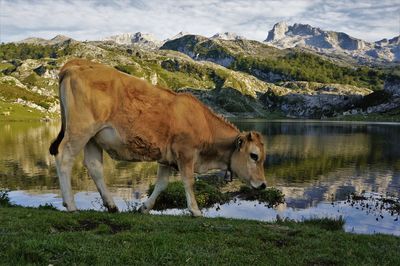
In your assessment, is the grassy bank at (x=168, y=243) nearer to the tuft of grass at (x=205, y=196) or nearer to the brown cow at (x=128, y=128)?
the brown cow at (x=128, y=128)

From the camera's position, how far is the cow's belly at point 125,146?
13250mm

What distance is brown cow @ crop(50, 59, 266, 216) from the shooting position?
1312 centimetres

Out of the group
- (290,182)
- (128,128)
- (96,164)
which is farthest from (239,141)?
(290,182)

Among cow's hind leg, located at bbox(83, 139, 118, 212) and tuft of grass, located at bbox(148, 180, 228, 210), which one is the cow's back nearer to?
cow's hind leg, located at bbox(83, 139, 118, 212)

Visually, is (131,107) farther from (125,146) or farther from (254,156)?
(254,156)

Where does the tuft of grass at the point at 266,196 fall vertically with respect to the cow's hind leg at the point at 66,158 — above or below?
below

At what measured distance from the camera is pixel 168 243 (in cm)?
1020

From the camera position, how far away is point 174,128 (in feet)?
44.9

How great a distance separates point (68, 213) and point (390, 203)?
115ft

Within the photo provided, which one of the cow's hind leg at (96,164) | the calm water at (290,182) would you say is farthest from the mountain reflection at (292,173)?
the cow's hind leg at (96,164)

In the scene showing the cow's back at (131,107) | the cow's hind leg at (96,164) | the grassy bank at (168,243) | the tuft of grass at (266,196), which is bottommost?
the tuft of grass at (266,196)

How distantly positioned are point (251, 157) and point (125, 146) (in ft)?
14.4

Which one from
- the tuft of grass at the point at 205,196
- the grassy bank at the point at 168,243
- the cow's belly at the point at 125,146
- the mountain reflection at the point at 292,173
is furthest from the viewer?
the mountain reflection at the point at 292,173

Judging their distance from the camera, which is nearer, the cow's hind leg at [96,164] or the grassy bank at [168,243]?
the grassy bank at [168,243]
